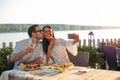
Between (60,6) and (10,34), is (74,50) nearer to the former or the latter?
(10,34)

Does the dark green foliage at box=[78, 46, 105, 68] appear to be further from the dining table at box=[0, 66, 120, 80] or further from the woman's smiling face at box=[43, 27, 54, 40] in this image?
the dining table at box=[0, 66, 120, 80]

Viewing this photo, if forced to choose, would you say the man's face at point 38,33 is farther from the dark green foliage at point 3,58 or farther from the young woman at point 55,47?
the dark green foliage at point 3,58

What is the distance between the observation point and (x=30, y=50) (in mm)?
2998

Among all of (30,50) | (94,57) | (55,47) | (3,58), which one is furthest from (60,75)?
(94,57)

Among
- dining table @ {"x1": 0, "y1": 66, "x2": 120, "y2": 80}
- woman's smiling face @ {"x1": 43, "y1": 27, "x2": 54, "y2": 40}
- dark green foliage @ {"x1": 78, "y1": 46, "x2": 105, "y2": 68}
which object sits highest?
woman's smiling face @ {"x1": 43, "y1": 27, "x2": 54, "y2": 40}

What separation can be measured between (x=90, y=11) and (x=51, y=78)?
16.8 feet

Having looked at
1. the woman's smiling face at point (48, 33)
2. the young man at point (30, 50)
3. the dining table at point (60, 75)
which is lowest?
the dining table at point (60, 75)

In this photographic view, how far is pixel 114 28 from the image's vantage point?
24.2 ft

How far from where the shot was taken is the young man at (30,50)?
3.03 metres

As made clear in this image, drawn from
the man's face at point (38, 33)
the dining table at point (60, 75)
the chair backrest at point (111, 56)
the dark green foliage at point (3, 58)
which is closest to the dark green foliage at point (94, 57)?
the chair backrest at point (111, 56)

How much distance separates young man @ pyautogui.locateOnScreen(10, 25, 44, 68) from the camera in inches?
119

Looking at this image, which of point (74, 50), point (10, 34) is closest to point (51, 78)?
point (74, 50)

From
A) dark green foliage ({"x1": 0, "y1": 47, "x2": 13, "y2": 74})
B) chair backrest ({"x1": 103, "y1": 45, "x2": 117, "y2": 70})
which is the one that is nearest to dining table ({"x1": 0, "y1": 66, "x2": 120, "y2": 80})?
chair backrest ({"x1": 103, "y1": 45, "x2": 117, "y2": 70})

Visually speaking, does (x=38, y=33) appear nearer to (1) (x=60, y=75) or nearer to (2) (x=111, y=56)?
(1) (x=60, y=75)
